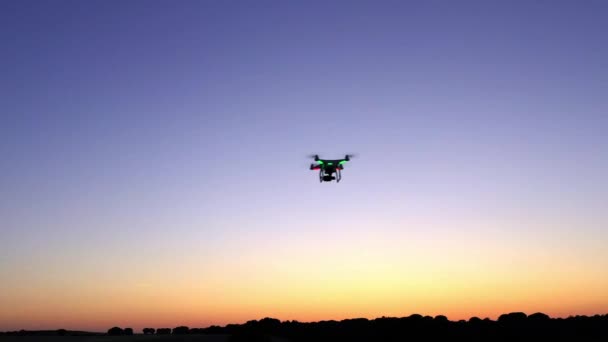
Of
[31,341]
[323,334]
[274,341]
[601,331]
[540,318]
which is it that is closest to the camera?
[274,341]

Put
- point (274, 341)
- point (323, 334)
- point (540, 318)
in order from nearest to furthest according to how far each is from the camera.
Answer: point (274, 341) < point (323, 334) < point (540, 318)

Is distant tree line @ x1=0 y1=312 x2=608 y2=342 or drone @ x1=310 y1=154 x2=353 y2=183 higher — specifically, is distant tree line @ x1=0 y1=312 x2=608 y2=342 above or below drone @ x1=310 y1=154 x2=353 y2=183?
below

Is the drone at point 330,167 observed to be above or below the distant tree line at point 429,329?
above

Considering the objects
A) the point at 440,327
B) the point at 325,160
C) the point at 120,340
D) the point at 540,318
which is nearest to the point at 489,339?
the point at 440,327

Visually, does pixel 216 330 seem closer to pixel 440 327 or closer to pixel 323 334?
pixel 323 334

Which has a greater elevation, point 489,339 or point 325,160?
point 325,160

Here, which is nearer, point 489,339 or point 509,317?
point 489,339

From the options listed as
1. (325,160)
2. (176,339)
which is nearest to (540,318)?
(325,160)
